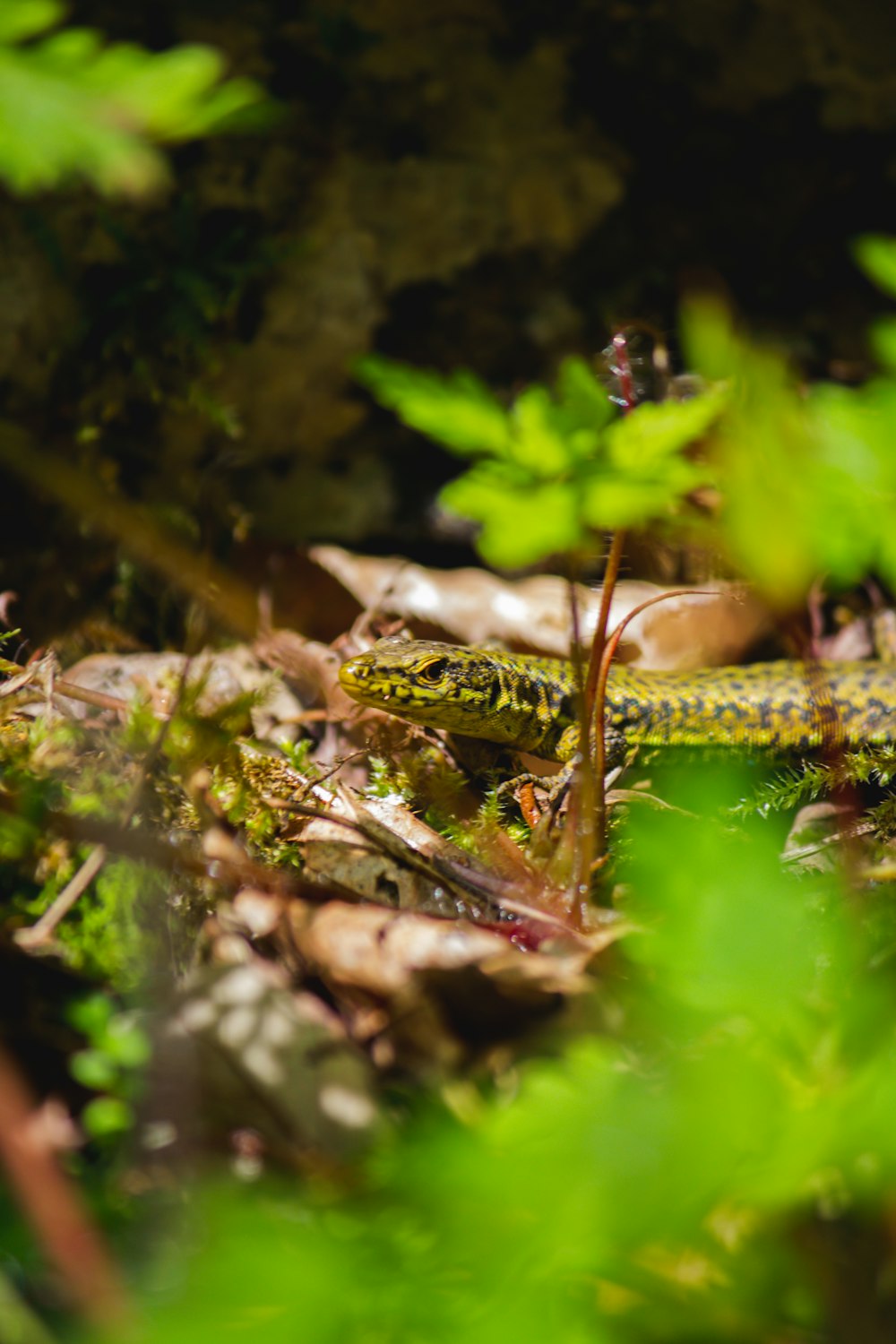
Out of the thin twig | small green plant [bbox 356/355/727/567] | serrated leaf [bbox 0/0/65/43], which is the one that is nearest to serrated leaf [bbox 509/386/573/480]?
small green plant [bbox 356/355/727/567]

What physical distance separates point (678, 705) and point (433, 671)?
1258 mm

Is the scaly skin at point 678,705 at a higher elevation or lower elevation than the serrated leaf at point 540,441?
lower

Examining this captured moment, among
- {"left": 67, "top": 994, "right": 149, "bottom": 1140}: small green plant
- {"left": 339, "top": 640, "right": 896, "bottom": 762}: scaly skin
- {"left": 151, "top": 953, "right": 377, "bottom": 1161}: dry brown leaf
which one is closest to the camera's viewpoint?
{"left": 151, "top": 953, "right": 377, "bottom": 1161}: dry brown leaf

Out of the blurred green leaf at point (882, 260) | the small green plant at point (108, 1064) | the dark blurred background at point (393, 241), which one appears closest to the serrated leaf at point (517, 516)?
the blurred green leaf at point (882, 260)

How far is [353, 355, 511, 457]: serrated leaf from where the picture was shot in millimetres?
1933

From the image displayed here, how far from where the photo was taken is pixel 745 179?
19.1ft

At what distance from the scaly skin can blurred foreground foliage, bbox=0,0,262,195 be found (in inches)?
109

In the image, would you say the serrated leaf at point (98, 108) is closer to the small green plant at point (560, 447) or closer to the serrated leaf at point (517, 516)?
the small green plant at point (560, 447)

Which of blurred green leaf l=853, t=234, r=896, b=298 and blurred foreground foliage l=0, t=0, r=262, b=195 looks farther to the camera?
blurred green leaf l=853, t=234, r=896, b=298

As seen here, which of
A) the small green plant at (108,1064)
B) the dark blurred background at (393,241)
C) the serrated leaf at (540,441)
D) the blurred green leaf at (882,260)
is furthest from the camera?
the dark blurred background at (393,241)

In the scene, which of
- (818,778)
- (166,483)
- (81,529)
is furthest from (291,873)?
(166,483)

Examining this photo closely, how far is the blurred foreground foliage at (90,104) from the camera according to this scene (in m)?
1.52

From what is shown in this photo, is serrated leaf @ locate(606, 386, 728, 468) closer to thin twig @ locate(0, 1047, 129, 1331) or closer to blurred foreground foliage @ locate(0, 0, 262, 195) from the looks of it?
blurred foreground foliage @ locate(0, 0, 262, 195)

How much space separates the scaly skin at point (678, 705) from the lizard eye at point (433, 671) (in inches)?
3.2
